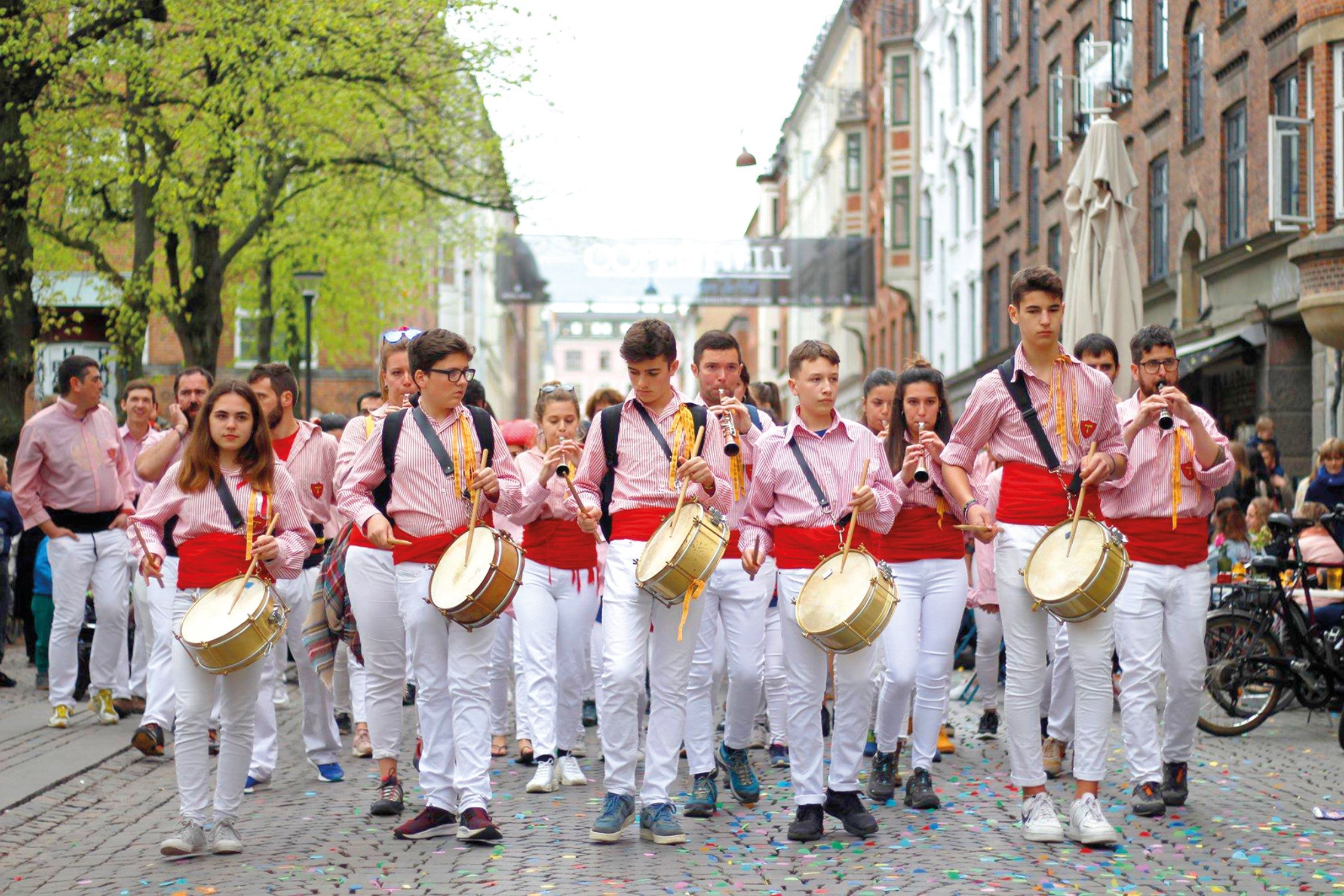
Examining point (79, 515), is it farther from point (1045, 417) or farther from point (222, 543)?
point (1045, 417)

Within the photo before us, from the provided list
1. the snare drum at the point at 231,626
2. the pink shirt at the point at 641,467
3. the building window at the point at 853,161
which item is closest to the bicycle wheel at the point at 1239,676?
the pink shirt at the point at 641,467

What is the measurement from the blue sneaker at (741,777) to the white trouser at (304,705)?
2.19 metres

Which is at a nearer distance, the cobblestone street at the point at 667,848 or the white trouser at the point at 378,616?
the cobblestone street at the point at 667,848

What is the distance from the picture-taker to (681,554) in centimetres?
702

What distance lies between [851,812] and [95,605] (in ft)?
20.9

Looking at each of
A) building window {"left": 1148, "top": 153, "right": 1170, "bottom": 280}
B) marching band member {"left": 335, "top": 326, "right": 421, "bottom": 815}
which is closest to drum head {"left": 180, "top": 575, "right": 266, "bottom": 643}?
marching band member {"left": 335, "top": 326, "right": 421, "bottom": 815}

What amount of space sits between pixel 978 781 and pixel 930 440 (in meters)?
2.01

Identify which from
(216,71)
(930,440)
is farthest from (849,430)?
(216,71)

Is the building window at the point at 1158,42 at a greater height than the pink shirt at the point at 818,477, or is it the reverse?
the building window at the point at 1158,42

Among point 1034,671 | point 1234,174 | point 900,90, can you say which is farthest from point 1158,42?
point 1034,671

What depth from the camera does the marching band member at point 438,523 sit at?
7371 mm

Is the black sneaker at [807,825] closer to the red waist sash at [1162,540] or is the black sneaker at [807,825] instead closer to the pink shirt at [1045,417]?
the pink shirt at [1045,417]

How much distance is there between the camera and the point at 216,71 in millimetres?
20547

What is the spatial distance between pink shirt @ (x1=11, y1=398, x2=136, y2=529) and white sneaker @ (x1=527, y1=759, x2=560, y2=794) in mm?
4285
